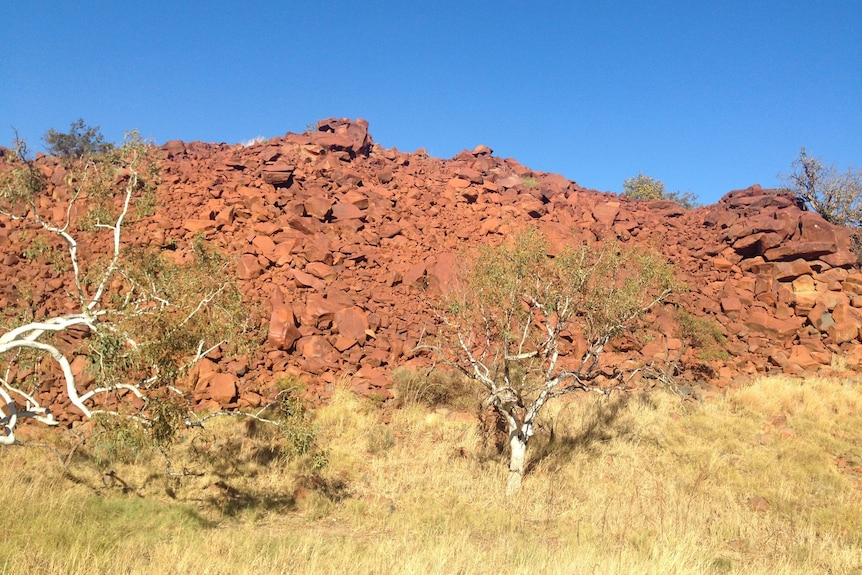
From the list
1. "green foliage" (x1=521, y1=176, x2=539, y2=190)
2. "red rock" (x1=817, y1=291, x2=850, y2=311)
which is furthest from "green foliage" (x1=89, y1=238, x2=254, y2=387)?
"red rock" (x1=817, y1=291, x2=850, y2=311)

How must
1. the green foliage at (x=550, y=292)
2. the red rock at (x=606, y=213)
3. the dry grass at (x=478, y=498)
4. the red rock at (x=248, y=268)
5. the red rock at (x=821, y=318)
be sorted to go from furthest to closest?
the red rock at (x=606, y=213), the red rock at (x=821, y=318), the red rock at (x=248, y=268), the green foliage at (x=550, y=292), the dry grass at (x=478, y=498)

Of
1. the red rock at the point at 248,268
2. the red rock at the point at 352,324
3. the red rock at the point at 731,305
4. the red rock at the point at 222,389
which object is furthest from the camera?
the red rock at the point at 731,305

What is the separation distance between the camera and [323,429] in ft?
37.3

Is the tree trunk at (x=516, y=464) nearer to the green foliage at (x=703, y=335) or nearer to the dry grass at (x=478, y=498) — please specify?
the dry grass at (x=478, y=498)

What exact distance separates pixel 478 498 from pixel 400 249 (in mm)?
9193

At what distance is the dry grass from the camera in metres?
6.51

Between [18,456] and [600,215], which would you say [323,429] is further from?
[600,215]

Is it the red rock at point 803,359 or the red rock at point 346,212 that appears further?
A: the red rock at point 346,212

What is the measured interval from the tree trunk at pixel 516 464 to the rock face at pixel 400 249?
11.3ft

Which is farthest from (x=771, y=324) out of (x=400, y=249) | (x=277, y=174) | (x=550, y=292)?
(x=277, y=174)

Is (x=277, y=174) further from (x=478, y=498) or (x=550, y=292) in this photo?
(x=478, y=498)

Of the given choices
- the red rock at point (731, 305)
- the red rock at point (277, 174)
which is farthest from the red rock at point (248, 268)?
the red rock at point (731, 305)

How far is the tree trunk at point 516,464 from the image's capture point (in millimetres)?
9569

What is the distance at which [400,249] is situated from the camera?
17188mm
